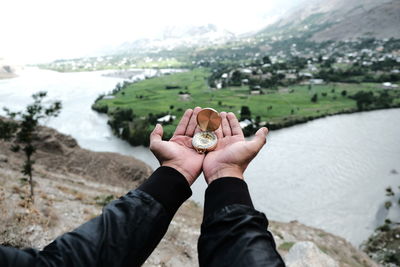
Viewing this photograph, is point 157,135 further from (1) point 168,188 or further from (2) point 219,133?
(1) point 168,188

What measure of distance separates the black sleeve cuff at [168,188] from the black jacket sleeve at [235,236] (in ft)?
0.62

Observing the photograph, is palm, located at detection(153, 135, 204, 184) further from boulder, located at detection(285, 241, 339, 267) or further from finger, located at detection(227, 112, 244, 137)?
boulder, located at detection(285, 241, 339, 267)

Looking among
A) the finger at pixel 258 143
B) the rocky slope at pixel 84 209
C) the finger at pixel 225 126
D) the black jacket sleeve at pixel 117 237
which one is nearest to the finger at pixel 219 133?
the finger at pixel 225 126

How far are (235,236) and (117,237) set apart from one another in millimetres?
509

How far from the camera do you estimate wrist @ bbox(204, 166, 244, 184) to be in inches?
67.3

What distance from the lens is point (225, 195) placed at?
1.39 metres

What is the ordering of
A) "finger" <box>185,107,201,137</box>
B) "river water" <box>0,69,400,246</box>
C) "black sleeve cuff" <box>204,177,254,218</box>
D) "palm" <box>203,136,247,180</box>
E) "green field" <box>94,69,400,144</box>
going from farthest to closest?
"green field" <box>94,69,400,144</box>
"river water" <box>0,69,400,246</box>
"finger" <box>185,107,201,137</box>
"palm" <box>203,136,247,180</box>
"black sleeve cuff" <box>204,177,254,218</box>

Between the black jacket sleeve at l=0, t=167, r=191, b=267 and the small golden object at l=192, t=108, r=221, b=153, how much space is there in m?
0.74

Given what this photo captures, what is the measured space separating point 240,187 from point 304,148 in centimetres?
1917

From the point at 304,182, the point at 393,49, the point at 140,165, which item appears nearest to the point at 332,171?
the point at 304,182

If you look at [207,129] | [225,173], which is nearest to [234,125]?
[207,129]

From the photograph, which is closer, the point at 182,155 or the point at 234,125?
the point at 182,155

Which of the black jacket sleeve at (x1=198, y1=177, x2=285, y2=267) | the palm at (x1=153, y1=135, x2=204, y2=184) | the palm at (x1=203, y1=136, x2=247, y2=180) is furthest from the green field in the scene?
the black jacket sleeve at (x1=198, y1=177, x2=285, y2=267)

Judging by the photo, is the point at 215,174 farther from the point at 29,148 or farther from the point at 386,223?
the point at 386,223
